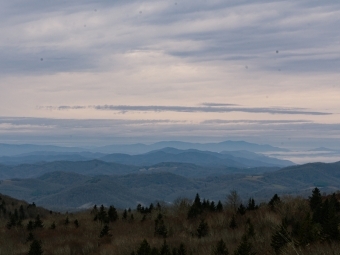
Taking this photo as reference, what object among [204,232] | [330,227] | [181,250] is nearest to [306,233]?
[330,227]

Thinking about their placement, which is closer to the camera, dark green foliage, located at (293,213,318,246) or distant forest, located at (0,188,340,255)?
dark green foliage, located at (293,213,318,246)

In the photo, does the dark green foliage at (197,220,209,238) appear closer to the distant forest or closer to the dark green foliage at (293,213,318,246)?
the distant forest

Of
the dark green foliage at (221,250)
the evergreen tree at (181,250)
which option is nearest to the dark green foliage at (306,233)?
the dark green foliage at (221,250)

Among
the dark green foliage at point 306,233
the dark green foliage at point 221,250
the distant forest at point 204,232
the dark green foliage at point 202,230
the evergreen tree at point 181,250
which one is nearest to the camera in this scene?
the dark green foliage at point 306,233

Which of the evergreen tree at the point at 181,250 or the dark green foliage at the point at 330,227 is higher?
the dark green foliage at the point at 330,227

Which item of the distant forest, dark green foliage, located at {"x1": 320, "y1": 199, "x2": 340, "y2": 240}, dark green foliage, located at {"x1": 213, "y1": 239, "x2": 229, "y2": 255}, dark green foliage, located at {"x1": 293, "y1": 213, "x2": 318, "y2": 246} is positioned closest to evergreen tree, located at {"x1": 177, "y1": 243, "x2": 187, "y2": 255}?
the distant forest

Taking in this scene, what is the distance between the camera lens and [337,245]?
13422mm

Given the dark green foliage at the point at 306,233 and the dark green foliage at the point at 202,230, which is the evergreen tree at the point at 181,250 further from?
the dark green foliage at the point at 202,230

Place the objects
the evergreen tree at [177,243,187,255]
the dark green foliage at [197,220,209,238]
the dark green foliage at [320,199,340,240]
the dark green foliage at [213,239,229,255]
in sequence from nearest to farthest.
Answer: the dark green foliage at [320,199,340,240], the dark green foliage at [213,239,229,255], the evergreen tree at [177,243,187,255], the dark green foliage at [197,220,209,238]

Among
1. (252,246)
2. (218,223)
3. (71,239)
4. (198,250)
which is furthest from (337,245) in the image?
(71,239)

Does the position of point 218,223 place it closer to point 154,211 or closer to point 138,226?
point 138,226

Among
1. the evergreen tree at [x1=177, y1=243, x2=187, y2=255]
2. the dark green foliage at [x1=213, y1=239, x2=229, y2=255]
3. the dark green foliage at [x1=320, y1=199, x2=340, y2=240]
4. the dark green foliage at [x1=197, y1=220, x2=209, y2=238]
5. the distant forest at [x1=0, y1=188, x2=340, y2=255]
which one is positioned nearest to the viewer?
the distant forest at [x1=0, y1=188, x2=340, y2=255]

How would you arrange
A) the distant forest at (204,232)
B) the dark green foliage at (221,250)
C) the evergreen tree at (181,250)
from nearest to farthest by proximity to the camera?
the distant forest at (204,232) → the dark green foliage at (221,250) → the evergreen tree at (181,250)

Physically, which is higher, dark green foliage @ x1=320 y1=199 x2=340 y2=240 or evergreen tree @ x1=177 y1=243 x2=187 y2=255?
dark green foliage @ x1=320 y1=199 x2=340 y2=240
